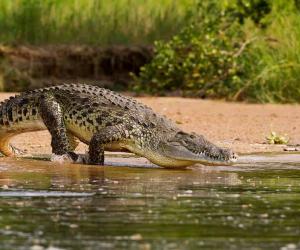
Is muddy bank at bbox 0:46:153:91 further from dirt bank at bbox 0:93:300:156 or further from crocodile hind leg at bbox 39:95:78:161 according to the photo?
crocodile hind leg at bbox 39:95:78:161

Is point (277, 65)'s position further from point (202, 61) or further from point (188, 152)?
point (188, 152)

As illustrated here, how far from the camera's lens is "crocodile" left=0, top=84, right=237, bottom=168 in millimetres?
11633

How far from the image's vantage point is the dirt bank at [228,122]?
14.1 meters

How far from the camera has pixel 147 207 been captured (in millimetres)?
8531

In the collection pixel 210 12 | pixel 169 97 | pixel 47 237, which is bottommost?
pixel 47 237

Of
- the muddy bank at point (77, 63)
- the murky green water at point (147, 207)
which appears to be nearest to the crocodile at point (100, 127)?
the murky green water at point (147, 207)

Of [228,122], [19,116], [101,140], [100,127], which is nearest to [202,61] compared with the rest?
[228,122]

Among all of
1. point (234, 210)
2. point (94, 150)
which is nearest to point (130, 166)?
point (94, 150)

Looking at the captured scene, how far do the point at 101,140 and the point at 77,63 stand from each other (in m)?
10.5

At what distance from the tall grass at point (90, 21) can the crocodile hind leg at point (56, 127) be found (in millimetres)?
9853

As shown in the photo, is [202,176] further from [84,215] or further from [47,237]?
[47,237]

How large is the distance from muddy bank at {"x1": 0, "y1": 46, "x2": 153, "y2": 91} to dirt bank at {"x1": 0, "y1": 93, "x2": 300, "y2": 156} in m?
2.32

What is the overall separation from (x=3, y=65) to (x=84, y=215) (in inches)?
523

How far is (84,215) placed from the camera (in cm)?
806
